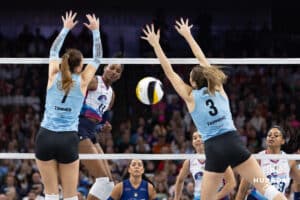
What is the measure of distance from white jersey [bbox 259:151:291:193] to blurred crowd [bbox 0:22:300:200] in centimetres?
357

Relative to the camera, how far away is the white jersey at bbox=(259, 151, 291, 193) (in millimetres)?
10398

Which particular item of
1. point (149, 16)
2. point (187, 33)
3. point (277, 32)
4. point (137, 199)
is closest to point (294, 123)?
point (277, 32)

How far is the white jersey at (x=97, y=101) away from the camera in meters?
9.68

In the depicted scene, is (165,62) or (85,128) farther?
(85,128)

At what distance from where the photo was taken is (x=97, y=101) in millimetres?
9719

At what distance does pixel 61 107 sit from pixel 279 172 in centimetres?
305

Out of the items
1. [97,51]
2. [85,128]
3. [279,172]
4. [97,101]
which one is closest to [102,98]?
[97,101]

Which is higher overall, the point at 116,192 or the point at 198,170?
the point at 198,170

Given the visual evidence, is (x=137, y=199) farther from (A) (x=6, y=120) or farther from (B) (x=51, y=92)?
(A) (x=6, y=120)

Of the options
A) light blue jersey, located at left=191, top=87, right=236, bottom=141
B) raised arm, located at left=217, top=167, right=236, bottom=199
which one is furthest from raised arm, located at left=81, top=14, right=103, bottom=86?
raised arm, located at left=217, top=167, right=236, bottom=199

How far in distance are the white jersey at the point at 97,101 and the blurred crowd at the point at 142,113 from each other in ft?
14.4

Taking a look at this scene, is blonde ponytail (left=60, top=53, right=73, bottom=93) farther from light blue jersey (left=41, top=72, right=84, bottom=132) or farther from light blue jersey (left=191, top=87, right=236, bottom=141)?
light blue jersey (left=191, top=87, right=236, bottom=141)

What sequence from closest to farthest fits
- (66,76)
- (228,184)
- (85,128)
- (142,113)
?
(66,76)
(85,128)
(228,184)
(142,113)

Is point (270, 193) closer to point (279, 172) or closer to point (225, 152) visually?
point (225, 152)
